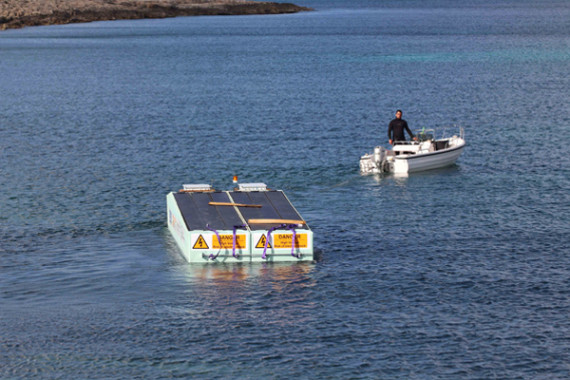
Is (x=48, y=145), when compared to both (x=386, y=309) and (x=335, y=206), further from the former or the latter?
(x=386, y=309)

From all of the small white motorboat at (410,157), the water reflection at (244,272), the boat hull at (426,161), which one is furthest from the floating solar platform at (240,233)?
the boat hull at (426,161)

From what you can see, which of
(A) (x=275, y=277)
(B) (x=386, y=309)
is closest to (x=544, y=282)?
(B) (x=386, y=309)

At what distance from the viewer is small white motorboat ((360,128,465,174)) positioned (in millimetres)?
52000

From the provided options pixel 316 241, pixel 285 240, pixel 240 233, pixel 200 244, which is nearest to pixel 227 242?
pixel 240 233

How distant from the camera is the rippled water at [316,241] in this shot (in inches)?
1109

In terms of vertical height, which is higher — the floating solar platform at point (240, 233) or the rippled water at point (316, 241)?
the floating solar platform at point (240, 233)

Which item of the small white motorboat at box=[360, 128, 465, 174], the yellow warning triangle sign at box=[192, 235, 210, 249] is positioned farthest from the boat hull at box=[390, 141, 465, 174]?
the yellow warning triangle sign at box=[192, 235, 210, 249]

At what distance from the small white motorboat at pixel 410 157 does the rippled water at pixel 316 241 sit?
2.68 ft

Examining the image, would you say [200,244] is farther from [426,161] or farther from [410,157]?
[426,161]

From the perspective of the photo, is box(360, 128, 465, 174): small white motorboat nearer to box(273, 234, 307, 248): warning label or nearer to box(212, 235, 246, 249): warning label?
box(273, 234, 307, 248): warning label

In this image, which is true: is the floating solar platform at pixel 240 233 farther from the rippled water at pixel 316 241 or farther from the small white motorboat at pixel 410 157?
the small white motorboat at pixel 410 157

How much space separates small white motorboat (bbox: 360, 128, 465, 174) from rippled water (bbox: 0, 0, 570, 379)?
0.82 meters

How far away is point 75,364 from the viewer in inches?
1069

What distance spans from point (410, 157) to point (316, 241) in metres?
14.3
